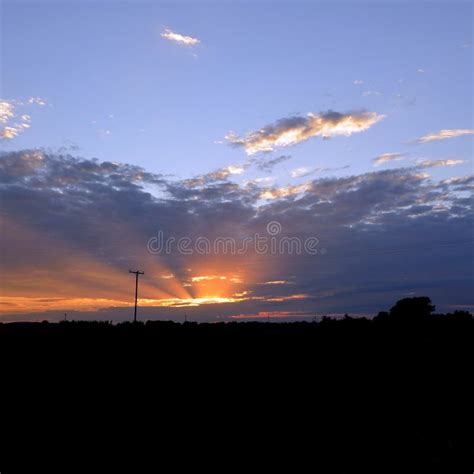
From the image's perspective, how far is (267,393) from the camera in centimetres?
1941

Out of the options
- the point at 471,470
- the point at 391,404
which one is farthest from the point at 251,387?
the point at 471,470

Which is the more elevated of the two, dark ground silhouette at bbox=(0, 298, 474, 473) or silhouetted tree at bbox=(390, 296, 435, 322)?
silhouetted tree at bbox=(390, 296, 435, 322)

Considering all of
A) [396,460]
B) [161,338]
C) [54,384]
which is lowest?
[396,460]

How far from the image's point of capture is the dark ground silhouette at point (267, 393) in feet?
44.8

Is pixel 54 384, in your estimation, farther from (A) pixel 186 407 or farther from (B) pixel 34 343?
(B) pixel 34 343

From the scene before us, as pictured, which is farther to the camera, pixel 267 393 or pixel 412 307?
pixel 412 307

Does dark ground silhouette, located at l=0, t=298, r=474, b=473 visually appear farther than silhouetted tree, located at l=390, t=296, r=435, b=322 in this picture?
No

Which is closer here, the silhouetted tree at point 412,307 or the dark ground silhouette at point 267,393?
the dark ground silhouette at point 267,393

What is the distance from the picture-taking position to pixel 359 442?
14203 millimetres

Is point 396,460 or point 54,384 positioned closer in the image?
point 396,460

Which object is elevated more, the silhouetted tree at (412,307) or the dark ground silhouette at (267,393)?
the silhouetted tree at (412,307)

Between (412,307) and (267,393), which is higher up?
(412,307)

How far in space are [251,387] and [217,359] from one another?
16.0 ft

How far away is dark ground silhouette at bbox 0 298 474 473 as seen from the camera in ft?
44.8
